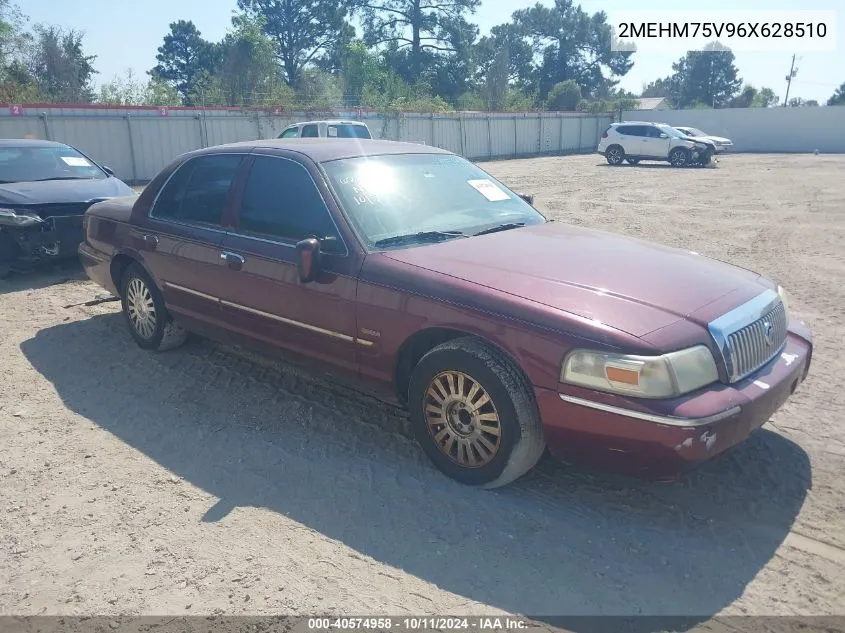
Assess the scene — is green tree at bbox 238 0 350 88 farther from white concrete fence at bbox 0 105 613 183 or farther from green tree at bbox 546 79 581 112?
white concrete fence at bbox 0 105 613 183

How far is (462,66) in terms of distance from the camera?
192ft

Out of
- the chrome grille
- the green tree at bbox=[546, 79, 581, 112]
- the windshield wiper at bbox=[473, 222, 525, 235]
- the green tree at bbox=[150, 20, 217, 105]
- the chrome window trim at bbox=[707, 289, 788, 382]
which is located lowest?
the chrome grille

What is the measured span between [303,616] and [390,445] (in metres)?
1.42

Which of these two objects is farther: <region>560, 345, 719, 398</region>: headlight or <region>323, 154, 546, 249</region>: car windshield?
<region>323, 154, 546, 249</region>: car windshield

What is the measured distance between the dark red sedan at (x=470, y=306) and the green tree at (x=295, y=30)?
58.8 meters

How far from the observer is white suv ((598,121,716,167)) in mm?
26422

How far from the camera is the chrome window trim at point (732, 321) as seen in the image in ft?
10.0

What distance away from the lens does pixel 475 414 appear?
333cm

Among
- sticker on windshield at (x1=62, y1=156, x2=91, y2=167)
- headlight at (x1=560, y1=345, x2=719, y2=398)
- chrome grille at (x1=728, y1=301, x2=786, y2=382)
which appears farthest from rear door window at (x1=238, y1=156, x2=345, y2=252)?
sticker on windshield at (x1=62, y1=156, x2=91, y2=167)

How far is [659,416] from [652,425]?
48mm

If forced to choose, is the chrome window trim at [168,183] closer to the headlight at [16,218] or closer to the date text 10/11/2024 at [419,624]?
the date text 10/11/2024 at [419,624]

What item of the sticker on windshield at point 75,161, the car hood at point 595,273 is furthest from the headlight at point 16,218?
the car hood at point 595,273

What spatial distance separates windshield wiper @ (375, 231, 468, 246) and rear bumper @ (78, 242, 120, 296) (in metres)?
3.01

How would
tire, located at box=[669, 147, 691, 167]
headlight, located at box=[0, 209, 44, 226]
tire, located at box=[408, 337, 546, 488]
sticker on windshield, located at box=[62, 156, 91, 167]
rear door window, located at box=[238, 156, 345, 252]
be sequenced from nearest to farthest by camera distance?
Answer: tire, located at box=[408, 337, 546, 488] → rear door window, located at box=[238, 156, 345, 252] → headlight, located at box=[0, 209, 44, 226] → sticker on windshield, located at box=[62, 156, 91, 167] → tire, located at box=[669, 147, 691, 167]
